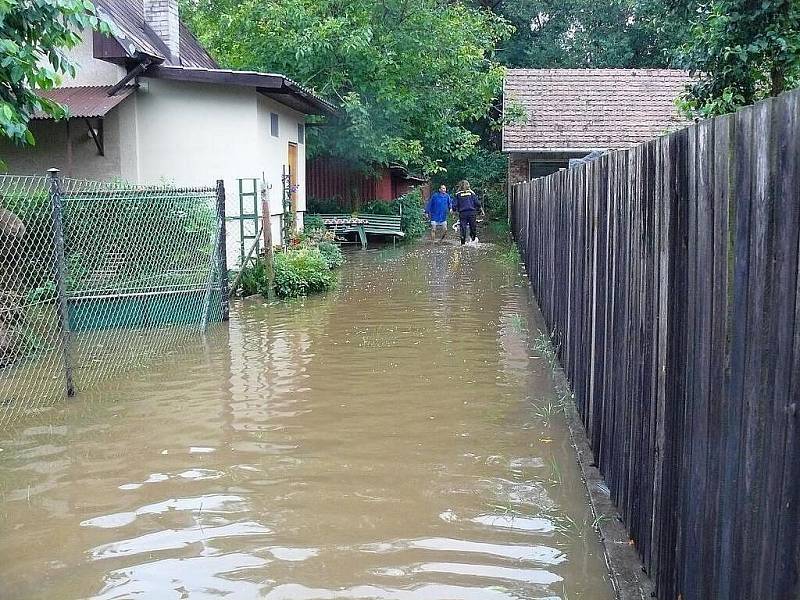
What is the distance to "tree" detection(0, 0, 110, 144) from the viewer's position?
5.63 meters

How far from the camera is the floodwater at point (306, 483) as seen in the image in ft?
12.8

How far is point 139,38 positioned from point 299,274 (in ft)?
18.5

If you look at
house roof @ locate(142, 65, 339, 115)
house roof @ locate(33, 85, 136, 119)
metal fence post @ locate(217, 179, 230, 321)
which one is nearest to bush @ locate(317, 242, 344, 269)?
house roof @ locate(142, 65, 339, 115)

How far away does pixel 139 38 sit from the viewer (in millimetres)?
15219

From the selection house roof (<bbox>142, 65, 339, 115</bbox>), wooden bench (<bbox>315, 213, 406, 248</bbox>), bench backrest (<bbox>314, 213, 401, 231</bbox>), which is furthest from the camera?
bench backrest (<bbox>314, 213, 401, 231</bbox>)

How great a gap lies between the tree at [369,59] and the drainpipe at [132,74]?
6938mm

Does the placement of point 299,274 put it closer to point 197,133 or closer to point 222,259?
point 222,259

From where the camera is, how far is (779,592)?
2.06 m

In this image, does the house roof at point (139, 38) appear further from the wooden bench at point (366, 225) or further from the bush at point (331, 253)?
the wooden bench at point (366, 225)

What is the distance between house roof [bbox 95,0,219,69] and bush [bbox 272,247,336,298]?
386cm

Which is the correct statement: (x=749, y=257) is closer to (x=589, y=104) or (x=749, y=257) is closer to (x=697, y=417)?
(x=697, y=417)

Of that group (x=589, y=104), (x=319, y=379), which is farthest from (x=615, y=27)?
(x=319, y=379)

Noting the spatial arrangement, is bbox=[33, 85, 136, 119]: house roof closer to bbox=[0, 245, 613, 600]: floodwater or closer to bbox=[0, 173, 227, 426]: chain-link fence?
bbox=[0, 173, 227, 426]: chain-link fence

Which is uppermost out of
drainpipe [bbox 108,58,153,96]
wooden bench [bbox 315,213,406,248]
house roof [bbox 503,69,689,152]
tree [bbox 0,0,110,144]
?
house roof [bbox 503,69,689,152]
